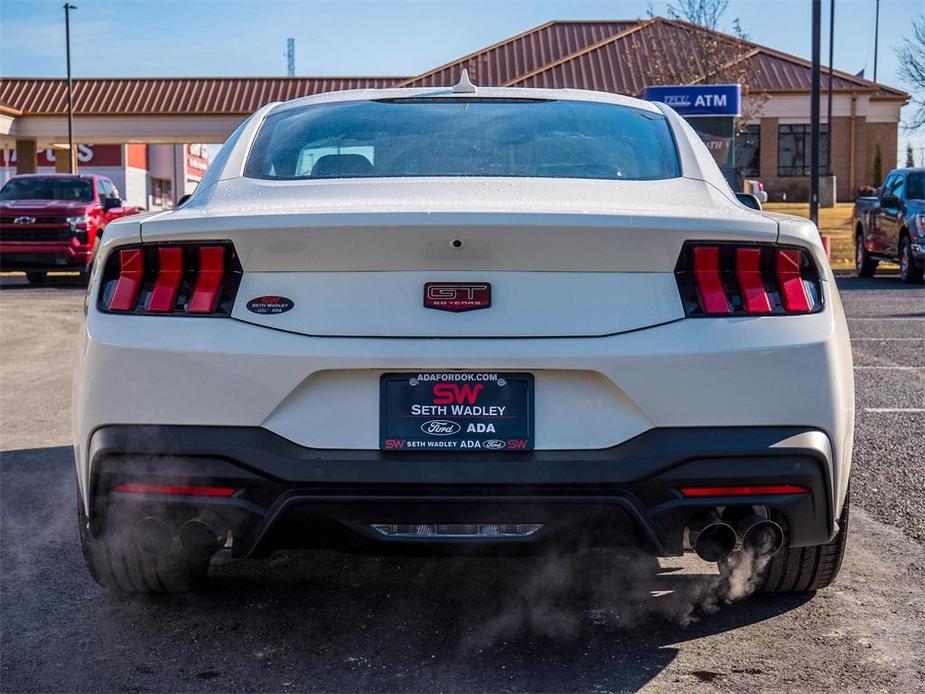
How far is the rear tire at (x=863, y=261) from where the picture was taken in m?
21.0

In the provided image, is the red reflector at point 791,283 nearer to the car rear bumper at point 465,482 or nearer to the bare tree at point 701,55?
the car rear bumper at point 465,482

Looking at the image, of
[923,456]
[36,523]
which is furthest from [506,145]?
[923,456]

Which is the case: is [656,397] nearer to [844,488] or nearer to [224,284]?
[844,488]

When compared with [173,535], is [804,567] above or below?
below

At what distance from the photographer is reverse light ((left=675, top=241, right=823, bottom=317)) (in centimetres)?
323

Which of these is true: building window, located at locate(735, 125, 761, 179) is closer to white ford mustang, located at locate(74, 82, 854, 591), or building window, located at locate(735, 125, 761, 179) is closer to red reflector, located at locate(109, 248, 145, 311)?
white ford mustang, located at locate(74, 82, 854, 591)

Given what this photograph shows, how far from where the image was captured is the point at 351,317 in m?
3.19

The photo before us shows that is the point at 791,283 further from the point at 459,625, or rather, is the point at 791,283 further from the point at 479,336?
the point at 459,625

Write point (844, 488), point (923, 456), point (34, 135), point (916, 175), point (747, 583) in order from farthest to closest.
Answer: point (34, 135) → point (916, 175) → point (923, 456) → point (747, 583) → point (844, 488)

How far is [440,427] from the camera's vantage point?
3.18 meters

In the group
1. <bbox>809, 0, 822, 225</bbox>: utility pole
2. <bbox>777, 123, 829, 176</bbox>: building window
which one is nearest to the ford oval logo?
<bbox>809, 0, 822, 225</bbox>: utility pole

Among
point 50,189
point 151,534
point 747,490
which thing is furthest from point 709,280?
point 50,189

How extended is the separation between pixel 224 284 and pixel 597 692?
1.42 meters

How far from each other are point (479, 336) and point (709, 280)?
24.3 inches
